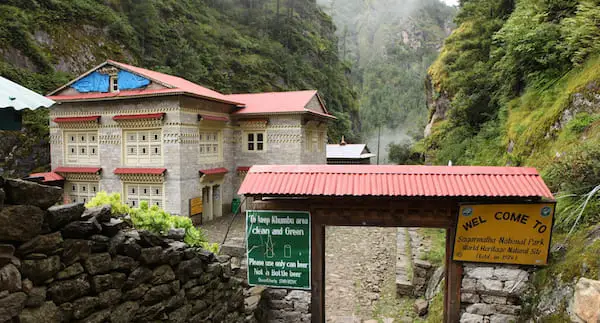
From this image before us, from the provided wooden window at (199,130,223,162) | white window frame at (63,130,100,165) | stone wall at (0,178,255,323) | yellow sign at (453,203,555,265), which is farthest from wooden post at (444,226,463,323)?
white window frame at (63,130,100,165)

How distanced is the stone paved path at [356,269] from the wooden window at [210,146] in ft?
26.4

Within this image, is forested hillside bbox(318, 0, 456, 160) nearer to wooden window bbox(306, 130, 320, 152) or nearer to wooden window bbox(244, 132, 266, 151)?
wooden window bbox(306, 130, 320, 152)

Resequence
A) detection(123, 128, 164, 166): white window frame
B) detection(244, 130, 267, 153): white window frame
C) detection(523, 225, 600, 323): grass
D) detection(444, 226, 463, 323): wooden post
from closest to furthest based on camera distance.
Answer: detection(523, 225, 600, 323): grass → detection(444, 226, 463, 323): wooden post → detection(123, 128, 164, 166): white window frame → detection(244, 130, 267, 153): white window frame

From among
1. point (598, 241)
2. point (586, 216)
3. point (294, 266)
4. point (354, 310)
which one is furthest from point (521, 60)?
point (294, 266)

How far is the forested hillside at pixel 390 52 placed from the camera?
328 feet

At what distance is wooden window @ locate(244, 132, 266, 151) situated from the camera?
72.4 ft

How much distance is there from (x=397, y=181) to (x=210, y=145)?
606 inches

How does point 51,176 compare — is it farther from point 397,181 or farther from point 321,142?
point 397,181

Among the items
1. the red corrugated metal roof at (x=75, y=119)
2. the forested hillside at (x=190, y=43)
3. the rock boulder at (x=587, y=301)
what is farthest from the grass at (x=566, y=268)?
the forested hillside at (x=190, y=43)

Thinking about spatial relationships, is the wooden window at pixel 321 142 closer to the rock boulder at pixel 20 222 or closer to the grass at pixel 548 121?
the grass at pixel 548 121

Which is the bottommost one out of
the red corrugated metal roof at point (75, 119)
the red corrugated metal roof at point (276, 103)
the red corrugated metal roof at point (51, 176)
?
the red corrugated metal roof at point (51, 176)

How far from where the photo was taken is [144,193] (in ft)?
61.3

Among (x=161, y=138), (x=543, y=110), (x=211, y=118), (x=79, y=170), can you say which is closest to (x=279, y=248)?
(x=543, y=110)

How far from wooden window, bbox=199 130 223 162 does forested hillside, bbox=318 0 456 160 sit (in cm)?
7101
